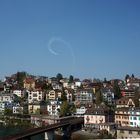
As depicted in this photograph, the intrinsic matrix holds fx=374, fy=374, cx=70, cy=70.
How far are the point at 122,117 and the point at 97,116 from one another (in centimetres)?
283

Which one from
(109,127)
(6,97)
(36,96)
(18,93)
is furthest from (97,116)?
(18,93)

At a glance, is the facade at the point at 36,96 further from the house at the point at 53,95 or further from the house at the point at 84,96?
the house at the point at 84,96

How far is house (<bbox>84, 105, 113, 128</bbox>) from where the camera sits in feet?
107

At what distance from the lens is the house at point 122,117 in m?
30.5

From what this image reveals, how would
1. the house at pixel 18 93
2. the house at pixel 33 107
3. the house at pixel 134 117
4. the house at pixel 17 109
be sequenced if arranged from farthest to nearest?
the house at pixel 18 93, the house at pixel 17 109, the house at pixel 33 107, the house at pixel 134 117

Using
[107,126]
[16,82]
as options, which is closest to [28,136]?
[107,126]

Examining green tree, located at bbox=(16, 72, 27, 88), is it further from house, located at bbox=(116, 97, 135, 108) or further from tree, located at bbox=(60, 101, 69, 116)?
house, located at bbox=(116, 97, 135, 108)

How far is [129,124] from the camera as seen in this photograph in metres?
30.0

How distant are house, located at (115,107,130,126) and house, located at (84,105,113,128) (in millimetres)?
1403

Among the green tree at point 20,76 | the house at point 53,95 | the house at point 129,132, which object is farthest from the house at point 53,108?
the green tree at point 20,76

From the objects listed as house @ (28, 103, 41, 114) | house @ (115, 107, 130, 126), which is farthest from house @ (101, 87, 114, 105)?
house @ (115, 107, 130, 126)

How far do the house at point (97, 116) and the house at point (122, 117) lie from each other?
55.2 inches

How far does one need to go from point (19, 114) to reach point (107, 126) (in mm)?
16143

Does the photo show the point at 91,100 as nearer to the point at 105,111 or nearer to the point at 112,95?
the point at 112,95
